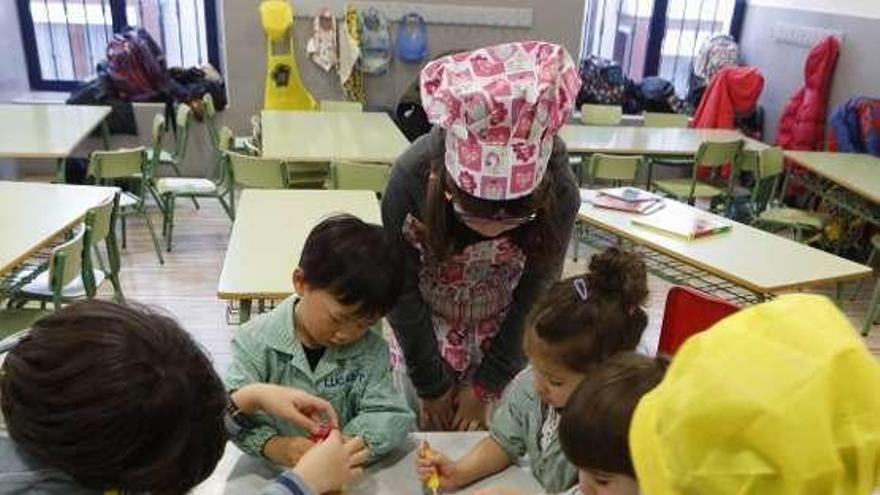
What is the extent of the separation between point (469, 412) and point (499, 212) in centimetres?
53

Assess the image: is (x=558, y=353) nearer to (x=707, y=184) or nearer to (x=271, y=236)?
(x=271, y=236)

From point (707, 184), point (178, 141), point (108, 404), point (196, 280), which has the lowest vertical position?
point (196, 280)

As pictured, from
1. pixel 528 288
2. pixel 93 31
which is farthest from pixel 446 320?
pixel 93 31

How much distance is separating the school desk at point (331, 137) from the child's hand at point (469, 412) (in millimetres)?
2193

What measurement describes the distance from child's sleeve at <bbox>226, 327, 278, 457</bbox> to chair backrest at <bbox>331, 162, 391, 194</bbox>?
2.08 metres

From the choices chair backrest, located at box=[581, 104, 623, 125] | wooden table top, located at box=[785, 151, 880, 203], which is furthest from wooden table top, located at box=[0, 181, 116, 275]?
wooden table top, located at box=[785, 151, 880, 203]

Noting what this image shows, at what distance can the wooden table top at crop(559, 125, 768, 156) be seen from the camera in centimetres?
446

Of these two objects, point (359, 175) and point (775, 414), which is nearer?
point (775, 414)

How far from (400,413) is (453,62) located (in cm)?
63

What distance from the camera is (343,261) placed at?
112cm

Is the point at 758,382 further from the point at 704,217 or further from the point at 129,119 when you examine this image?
the point at 129,119

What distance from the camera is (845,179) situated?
3961 millimetres

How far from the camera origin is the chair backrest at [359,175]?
3240 mm

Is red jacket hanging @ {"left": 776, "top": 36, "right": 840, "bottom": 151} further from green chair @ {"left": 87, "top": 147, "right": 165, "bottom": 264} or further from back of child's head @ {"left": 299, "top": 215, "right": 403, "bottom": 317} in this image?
back of child's head @ {"left": 299, "top": 215, "right": 403, "bottom": 317}
